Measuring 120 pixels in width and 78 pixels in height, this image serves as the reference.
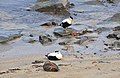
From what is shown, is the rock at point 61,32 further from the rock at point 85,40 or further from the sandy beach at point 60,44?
the rock at point 85,40

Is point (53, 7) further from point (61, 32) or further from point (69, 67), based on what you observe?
point (69, 67)

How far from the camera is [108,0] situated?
19.5m

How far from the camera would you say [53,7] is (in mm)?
15680

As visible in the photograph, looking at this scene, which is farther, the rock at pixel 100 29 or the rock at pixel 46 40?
the rock at pixel 100 29

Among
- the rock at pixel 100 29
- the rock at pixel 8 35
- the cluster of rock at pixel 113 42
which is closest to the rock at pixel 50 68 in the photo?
the cluster of rock at pixel 113 42

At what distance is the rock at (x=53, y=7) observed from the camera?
1532cm

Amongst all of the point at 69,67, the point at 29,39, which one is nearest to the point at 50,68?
the point at 69,67

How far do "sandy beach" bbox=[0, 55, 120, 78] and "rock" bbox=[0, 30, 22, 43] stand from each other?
1829 millimetres

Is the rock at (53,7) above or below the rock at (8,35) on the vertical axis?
below

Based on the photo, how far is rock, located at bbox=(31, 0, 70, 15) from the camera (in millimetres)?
15324

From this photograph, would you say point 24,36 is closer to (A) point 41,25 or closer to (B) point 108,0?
(A) point 41,25

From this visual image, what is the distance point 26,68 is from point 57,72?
729 mm

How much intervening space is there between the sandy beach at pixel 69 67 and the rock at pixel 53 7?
784cm

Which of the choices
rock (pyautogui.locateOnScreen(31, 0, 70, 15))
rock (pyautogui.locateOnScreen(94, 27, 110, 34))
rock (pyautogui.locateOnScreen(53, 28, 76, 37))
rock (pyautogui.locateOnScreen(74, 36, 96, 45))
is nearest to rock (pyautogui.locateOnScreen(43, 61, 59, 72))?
rock (pyautogui.locateOnScreen(74, 36, 96, 45))
